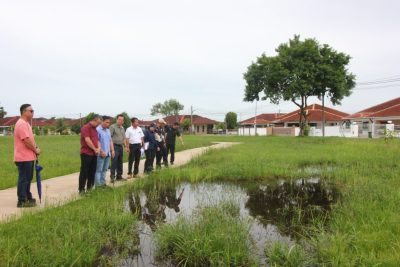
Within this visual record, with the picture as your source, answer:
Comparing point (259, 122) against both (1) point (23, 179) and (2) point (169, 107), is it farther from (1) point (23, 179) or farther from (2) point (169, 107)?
(1) point (23, 179)

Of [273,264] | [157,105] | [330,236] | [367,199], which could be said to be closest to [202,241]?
[273,264]

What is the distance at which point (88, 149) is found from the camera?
677 centimetres

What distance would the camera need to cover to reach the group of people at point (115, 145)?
6777 mm

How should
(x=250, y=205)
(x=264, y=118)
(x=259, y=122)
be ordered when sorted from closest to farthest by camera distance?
(x=250, y=205) → (x=259, y=122) → (x=264, y=118)

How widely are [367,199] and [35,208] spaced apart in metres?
5.18

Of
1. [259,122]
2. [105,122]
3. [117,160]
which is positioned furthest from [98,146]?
[259,122]

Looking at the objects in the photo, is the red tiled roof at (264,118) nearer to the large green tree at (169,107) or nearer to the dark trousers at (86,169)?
the large green tree at (169,107)

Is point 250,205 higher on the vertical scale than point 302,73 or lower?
lower

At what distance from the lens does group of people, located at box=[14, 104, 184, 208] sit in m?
5.71

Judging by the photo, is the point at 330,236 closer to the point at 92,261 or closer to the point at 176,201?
the point at 92,261

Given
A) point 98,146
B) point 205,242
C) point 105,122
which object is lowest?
point 205,242

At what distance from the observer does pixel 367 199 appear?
18.0 feet

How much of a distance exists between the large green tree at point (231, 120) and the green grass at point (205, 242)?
222ft

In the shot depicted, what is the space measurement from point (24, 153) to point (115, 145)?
118 inches
